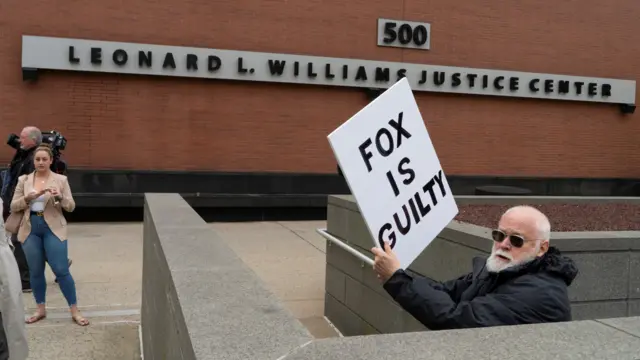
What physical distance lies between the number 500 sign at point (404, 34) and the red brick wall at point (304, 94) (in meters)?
0.17

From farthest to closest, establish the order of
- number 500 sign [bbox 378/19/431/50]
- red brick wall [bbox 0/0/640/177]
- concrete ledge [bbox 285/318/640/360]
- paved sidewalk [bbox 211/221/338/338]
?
number 500 sign [bbox 378/19/431/50], red brick wall [bbox 0/0/640/177], paved sidewalk [bbox 211/221/338/338], concrete ledge [bbox 285/318/640/360]

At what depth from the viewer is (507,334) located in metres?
1.86

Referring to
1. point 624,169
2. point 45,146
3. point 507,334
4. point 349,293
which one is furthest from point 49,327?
point 624,169

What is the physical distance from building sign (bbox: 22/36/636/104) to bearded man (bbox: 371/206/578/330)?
1086 cm

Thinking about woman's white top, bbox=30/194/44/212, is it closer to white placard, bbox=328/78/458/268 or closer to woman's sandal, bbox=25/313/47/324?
woman's sandal, bbox=25/313/47/324

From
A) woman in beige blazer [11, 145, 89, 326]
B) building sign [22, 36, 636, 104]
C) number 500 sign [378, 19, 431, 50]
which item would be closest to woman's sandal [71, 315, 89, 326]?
woman in beige blazer [11, 145, 89, 326]

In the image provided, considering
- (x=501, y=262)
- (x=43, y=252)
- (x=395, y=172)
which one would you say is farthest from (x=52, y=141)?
(x=501, y=262)

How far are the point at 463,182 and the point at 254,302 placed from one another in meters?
12.8

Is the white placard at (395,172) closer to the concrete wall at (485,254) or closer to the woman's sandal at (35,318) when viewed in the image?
the concrete wall at (485,254)

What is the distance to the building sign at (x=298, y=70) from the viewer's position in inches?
472

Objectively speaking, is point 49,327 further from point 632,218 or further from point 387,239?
point 632,218

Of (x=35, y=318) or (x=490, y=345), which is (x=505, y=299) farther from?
(x=35, y=318)

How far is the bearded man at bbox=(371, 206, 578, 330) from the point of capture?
7.89 ft

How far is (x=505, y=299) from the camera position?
2438 mm
